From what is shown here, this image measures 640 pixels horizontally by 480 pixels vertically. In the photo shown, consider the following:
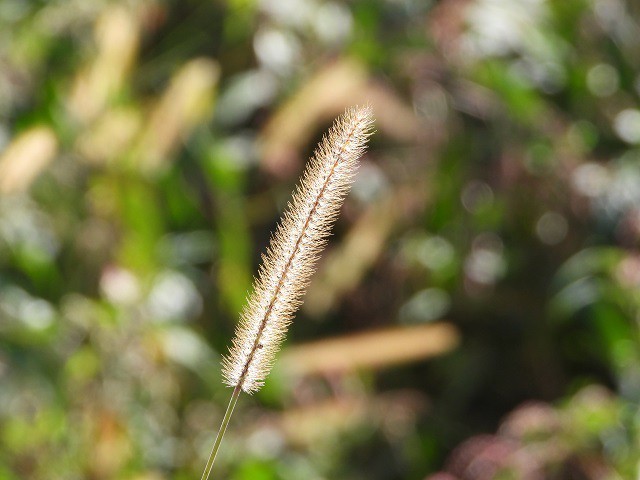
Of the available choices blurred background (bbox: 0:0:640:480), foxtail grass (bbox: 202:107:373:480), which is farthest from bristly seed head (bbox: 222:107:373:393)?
blurred background (bbox: 0:0:640:480)

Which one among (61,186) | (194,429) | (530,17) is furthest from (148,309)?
(530,17)

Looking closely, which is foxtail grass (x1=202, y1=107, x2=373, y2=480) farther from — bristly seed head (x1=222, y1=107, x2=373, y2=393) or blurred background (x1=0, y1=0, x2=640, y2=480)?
blurred background (x1=0, y1=0, x2=640, y2=480)

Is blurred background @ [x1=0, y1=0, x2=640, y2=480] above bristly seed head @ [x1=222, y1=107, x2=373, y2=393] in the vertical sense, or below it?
below

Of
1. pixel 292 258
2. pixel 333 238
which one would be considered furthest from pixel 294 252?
pixel 333 238

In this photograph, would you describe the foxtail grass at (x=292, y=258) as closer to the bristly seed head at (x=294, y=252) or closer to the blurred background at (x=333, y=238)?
the bristly seed head at (x=294, y=252)

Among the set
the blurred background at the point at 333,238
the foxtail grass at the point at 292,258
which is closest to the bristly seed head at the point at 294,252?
the foxtail grass at the point at 292,258

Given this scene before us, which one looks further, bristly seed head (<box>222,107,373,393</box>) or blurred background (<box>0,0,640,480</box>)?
blurred background (<box>0,0,640,480</box>)

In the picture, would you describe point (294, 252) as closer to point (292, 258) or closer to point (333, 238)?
point (292, 258)
